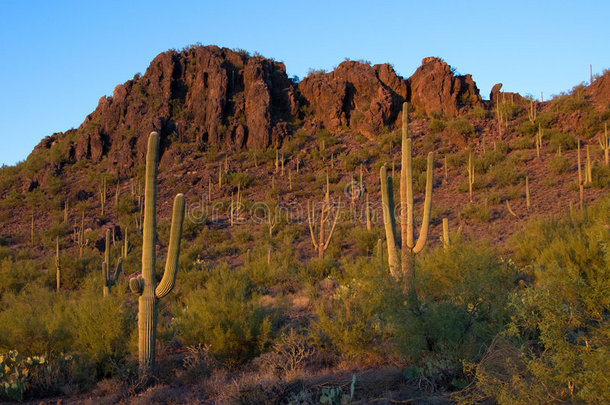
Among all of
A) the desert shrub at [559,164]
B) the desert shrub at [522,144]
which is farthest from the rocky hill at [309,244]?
the desert shrub at [559,164]

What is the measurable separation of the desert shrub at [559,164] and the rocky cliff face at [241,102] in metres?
14.1

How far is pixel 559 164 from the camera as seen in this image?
27016 mm

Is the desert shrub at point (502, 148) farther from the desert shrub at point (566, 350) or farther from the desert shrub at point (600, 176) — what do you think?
the desert shrub at point (566, 350)

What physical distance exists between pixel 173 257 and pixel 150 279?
0.53 m

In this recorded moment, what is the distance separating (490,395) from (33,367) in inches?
262

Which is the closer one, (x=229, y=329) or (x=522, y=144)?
(x=229, y=329)

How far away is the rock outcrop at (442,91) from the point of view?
41469 millimetres

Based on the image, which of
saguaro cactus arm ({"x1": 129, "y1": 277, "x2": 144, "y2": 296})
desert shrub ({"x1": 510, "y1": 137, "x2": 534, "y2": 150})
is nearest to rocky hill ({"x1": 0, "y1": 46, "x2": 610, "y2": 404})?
desert shrub ({"x1": 510, "y1": 137, "x2": 534, "y2": 150})

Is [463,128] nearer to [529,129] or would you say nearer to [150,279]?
[529,129]

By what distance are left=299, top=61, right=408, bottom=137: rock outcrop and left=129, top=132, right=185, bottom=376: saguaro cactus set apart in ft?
112

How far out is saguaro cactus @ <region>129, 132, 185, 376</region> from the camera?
7508 millimetres

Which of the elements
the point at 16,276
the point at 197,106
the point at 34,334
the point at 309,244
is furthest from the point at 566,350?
the point at 197,106

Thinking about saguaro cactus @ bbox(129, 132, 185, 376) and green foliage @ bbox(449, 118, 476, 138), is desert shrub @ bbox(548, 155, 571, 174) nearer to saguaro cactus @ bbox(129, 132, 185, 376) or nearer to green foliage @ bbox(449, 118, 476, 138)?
Answer: green foliage @ bbox(449, 118, 476, 138)

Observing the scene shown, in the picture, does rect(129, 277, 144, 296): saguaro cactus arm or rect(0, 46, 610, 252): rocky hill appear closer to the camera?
rect(129, 277, 144, 296): saguaro cactus arm
